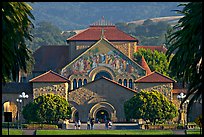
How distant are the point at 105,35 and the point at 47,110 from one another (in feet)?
113

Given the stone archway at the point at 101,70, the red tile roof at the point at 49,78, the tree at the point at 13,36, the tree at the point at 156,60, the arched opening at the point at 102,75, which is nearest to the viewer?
the tree at the point at 13,36

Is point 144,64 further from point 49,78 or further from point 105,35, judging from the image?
point 49,78

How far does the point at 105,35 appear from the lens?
128 m

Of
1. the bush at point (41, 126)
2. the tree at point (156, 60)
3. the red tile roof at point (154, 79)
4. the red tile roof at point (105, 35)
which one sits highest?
the red tile roof at point (105, 35)

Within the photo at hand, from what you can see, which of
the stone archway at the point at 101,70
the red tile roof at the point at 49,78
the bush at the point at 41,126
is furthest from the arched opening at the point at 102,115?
the bush at the point at 41,126

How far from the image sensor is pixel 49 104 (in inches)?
3816

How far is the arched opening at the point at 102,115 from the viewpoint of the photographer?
105 m

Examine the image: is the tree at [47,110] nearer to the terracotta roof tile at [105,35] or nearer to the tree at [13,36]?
the terracotta roof tile at [105,35]

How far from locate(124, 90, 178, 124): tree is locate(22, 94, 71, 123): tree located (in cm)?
624

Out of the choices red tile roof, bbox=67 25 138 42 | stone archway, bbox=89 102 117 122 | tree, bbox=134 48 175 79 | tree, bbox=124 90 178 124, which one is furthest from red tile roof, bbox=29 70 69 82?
tree, bbox=134 48 175 79

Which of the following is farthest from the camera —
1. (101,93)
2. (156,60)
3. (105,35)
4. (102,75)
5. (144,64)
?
(156,60)

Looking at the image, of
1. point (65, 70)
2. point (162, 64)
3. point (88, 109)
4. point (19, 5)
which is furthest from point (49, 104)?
point (19, 5)

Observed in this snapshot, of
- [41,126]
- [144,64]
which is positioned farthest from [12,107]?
[144,64]

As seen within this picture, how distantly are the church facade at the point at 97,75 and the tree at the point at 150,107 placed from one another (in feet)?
17.0
